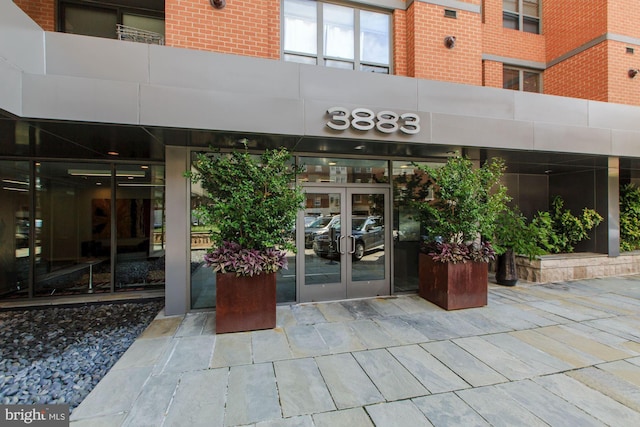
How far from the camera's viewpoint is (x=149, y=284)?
6.89 metres

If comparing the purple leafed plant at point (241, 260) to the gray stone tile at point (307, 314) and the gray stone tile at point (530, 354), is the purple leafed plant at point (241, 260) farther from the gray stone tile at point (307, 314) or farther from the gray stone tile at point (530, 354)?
the gray stone tile at point (530, 354)

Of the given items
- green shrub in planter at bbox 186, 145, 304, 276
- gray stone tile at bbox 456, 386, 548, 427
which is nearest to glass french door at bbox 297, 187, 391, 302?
green shrub in planter at bbox 186, 145, 304, 276

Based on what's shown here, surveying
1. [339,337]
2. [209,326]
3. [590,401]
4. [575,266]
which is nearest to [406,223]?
[339,337]

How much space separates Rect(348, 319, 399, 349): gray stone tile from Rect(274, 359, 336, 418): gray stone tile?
38.0 inches

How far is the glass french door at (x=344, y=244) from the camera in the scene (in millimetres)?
5980

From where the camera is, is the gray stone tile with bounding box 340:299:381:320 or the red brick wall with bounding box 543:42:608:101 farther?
the red brick wall with bounding box 543:42:608:101

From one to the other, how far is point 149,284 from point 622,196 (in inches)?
562

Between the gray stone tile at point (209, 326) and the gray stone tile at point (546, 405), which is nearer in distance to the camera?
the gray stone tile at point (546, 405)

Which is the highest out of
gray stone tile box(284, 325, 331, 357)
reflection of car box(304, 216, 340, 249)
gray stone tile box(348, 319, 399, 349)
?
reflection of car box(304, 216, 340, 249)

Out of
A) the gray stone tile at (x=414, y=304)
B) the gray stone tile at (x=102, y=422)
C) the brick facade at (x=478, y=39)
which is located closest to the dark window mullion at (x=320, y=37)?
the brick facade at (x=478, y=39)

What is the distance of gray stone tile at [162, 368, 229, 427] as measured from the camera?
2.64 metres

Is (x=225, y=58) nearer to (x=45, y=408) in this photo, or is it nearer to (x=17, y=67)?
(x=17, y=67)

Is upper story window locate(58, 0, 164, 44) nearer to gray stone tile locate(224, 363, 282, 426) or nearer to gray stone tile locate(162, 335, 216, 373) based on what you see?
gray stone tile locate(162, 335, 216, 373)

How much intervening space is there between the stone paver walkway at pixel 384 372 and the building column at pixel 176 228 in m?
0.41
